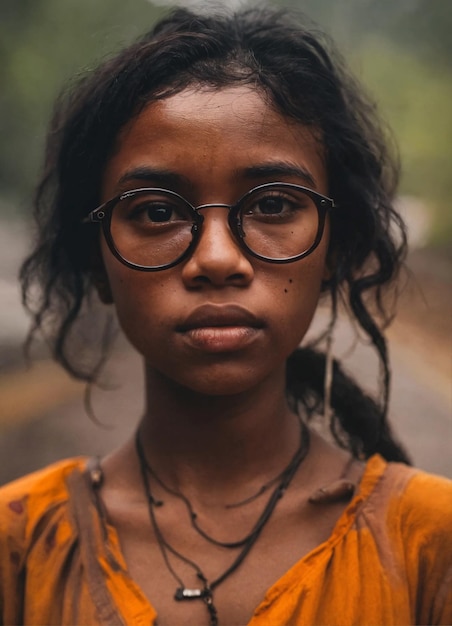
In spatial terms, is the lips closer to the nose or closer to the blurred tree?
the nose

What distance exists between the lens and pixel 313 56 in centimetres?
161

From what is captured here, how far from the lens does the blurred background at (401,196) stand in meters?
3.24

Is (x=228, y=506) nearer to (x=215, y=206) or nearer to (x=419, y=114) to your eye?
(x=215, y=206)

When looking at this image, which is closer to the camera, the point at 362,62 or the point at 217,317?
the point at 217,317

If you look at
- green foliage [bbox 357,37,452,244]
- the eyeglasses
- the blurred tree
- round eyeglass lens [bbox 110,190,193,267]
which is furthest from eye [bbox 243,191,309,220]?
the blurred tree

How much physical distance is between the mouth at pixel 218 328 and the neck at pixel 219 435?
0.61 ft

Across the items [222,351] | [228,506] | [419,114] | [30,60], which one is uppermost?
[30,60]

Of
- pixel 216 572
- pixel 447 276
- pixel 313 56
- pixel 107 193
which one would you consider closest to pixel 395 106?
pixel 447 276

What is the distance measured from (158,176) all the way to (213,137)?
116 mm

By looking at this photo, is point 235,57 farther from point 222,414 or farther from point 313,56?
point 222,414

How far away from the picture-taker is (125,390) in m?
4.57

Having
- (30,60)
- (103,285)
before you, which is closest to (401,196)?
(30,60)

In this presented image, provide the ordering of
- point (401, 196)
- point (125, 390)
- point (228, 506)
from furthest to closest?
1. point (125, 390)
2. point (401, 196)
3. point (228, 506)

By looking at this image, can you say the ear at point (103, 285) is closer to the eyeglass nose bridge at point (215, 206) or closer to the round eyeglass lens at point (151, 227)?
the round eyeglass lens at point (151, 227)
